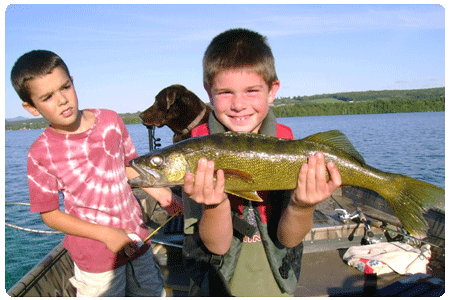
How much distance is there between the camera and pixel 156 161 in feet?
9.27

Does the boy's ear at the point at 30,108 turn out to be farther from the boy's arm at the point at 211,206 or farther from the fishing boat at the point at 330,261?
the fishing boat at the point at 330,261

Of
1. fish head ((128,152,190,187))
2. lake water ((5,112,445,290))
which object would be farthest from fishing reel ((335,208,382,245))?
lake water ((5,112,445,290))

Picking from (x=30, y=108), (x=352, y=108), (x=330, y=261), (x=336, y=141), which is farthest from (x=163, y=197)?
(x=352, y=108)

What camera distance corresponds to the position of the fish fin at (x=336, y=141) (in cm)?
285

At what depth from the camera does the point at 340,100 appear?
4951 inches

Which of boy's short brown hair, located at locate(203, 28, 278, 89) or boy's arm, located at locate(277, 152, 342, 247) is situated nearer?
boy's arm, located at locate(277, 152, 342, 247)

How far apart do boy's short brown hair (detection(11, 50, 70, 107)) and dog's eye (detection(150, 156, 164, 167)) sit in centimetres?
163

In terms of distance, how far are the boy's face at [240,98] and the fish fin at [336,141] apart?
1.77 ft

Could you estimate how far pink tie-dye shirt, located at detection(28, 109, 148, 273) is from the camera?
3.38 metres

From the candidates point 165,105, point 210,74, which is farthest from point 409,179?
point 165,105

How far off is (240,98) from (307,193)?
105 centimetres

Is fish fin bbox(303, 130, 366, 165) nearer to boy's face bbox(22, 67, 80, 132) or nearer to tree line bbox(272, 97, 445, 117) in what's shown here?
boy's face bbox(22, 67, 80, 132)

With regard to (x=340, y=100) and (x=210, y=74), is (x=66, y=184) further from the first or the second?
(x=340, y=100)

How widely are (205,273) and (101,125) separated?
2.13 meters
